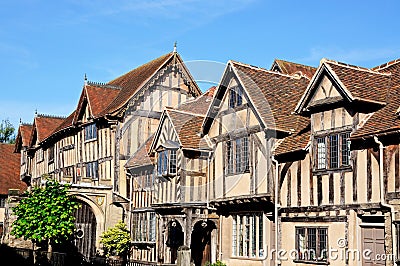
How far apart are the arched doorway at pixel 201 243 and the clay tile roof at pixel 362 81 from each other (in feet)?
32.9

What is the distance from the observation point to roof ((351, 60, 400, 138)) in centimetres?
1745

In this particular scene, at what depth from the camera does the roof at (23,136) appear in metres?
53.2

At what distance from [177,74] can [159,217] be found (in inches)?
427

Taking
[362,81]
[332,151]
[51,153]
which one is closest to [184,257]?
[332,151]

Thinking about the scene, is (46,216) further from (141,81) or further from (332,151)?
(332,151)

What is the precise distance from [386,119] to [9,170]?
4245 cm

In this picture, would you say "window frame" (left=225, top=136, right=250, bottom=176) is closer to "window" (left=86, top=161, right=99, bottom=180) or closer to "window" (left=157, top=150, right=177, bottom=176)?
"window" (left=157, top=150, right=177, bottom=176)

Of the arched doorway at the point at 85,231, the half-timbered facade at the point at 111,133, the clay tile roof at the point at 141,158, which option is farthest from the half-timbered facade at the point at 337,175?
the arched doorway at the point at 85,231

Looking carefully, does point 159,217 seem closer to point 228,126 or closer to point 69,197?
point 69,197

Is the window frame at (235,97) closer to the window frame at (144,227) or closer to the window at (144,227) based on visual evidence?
the window frame at (144,227)

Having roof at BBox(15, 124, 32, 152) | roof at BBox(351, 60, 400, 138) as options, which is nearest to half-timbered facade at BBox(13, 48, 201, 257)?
roof at BBox(15, 124, 32, 152)

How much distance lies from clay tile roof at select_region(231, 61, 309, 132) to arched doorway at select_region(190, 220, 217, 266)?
21.0 ft

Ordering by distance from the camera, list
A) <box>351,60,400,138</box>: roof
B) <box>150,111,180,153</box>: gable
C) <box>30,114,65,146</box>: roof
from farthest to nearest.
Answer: <box>30,114,65,146</box>: roof → <box>150,111,180,153</box>: gable → <box>351,60,400,138</box>: roof

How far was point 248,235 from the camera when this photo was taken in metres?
23.9
